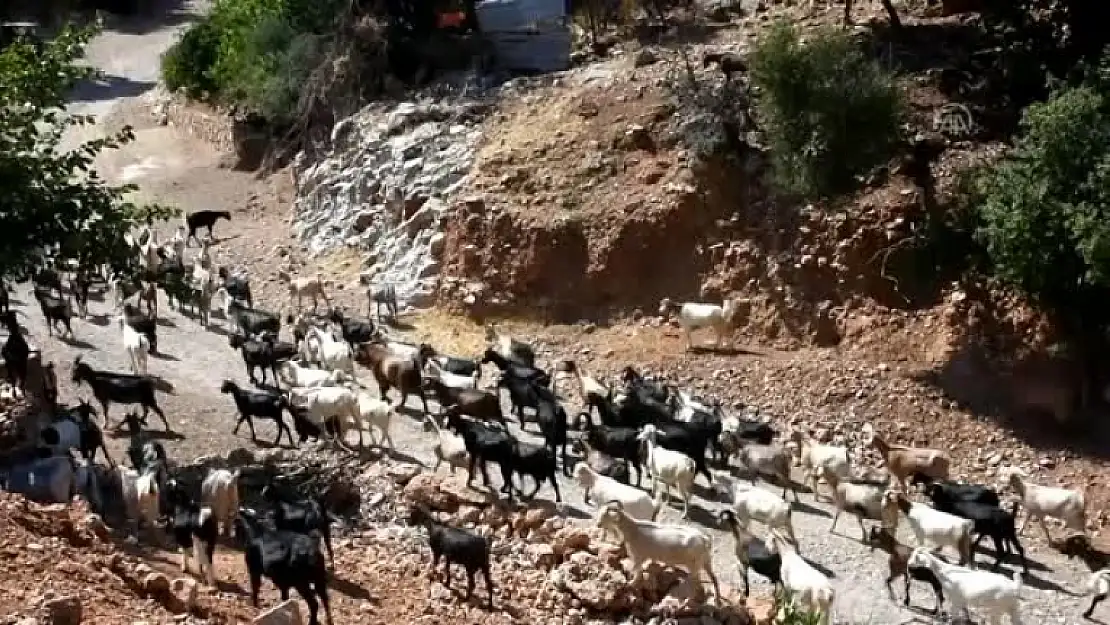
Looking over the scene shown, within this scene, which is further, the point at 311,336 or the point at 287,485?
the point at 311,336

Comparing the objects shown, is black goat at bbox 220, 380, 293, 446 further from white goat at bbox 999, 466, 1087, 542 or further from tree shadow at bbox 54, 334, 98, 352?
white goat at bbox 999, 466, 1087, 542

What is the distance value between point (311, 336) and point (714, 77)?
29.3 ft

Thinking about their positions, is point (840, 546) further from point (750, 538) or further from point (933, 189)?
point (933, 189)

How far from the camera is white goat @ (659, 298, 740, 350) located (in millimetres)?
21438

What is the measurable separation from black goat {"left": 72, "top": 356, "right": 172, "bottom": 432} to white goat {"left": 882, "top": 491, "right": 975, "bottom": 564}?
32.7 feet

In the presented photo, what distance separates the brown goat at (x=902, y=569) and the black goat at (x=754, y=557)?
4.35 ft

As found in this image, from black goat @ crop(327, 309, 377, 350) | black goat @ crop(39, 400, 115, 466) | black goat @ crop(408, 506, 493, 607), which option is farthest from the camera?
black goat @ crop(327, 309, 377, 350)

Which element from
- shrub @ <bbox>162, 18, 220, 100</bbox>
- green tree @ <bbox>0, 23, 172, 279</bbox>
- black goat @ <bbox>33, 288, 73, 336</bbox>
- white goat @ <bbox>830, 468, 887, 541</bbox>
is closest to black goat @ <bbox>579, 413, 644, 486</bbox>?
white goat @ <bbox>830, 468, 887, 541</bbox>

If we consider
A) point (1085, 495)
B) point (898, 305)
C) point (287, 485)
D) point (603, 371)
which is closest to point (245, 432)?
point (287, 485)

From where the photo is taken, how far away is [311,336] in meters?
21.8

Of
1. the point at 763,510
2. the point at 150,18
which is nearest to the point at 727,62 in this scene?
the point at 763,510

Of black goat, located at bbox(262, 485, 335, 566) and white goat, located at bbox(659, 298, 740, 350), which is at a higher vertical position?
black goat, located at bbox(262, 485, 335, 566)

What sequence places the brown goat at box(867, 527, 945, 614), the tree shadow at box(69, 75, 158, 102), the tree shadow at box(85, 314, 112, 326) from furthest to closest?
the tree shadow at box(69, 75, 158, 102) → the tree shadow at box(85, 314, 112, 326) → the brown goat at box(867, 527, 945, 614)

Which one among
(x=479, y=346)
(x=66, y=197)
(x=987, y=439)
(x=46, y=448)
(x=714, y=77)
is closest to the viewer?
(x=46, y=448)
